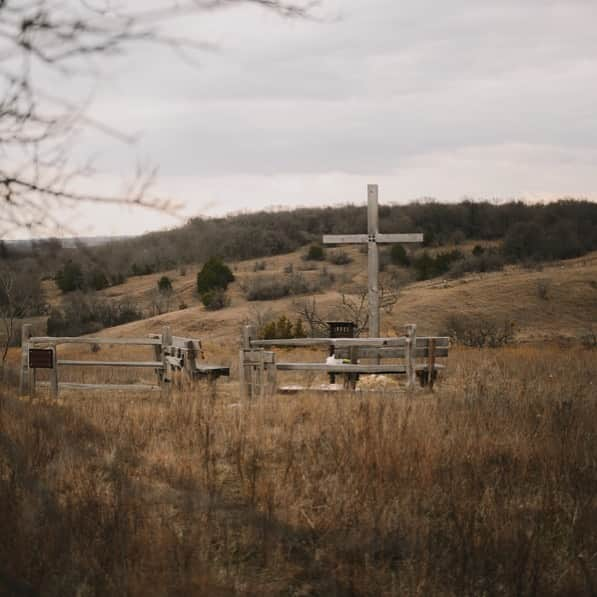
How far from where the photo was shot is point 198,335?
1257 inches

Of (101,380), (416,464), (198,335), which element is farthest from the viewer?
(198,335)

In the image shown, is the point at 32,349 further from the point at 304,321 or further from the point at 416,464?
the point at 304,321

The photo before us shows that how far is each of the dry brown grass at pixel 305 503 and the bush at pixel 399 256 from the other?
4312 centimetres

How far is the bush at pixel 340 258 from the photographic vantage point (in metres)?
52.5

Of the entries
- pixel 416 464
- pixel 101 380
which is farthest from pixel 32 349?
pixel 416 464

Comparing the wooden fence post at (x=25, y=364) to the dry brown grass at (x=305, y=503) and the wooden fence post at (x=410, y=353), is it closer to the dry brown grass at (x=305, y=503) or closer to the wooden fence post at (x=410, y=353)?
the dry brown grass at (x=305, y=503)

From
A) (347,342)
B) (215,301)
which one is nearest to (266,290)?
(215,301)

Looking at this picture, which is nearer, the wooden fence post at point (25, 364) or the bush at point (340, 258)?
the wooden fence post at point (25, 364)

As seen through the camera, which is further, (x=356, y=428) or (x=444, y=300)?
(x=444, y=300)

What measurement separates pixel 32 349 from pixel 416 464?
353 inches

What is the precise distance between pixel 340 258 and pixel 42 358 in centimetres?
4099

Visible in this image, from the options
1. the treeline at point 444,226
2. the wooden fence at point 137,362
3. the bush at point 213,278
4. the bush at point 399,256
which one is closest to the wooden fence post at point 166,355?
the wooden fence at point 137,362

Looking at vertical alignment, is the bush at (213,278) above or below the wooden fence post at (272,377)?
above

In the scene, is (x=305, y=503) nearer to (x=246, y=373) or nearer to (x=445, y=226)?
(x=246, y=373)
